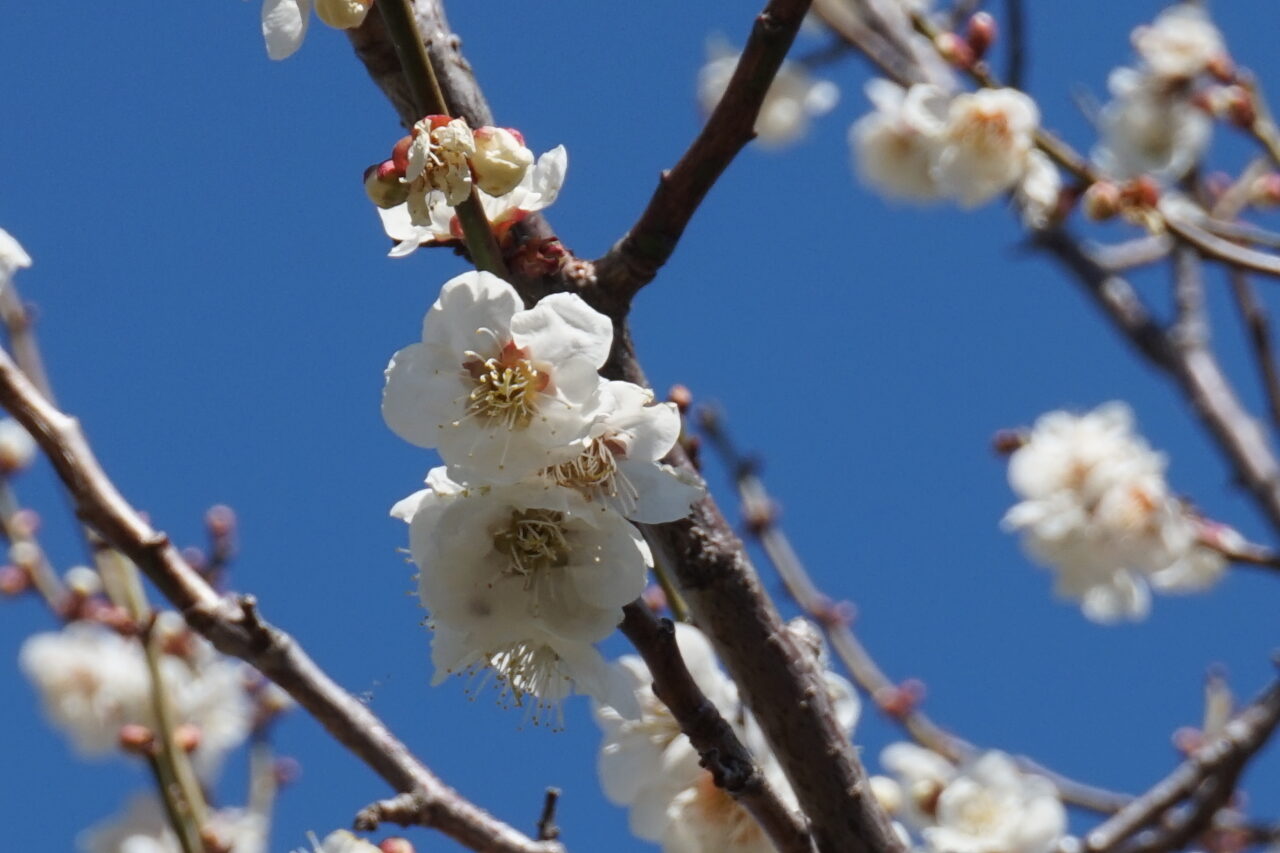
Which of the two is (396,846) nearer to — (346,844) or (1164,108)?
(346,844)

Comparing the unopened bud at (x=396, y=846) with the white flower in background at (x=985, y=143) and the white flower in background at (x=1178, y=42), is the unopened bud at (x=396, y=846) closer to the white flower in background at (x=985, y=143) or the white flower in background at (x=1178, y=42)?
the white flower in background at (x=985, y=143)

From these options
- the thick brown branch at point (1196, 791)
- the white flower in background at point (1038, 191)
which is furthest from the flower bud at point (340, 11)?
the white flower in background at point (1038, 191)

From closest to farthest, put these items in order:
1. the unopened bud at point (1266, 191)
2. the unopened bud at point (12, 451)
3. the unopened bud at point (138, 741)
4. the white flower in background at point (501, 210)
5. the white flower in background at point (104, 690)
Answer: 1. the white flower in background at point (501, 210)
2. the unopened bud at point (138, 741)
3. the unopened bud at point (12, 451)
4. the unopened bud at point (1266, 191)
5. the white flower in background at point (104, 690)

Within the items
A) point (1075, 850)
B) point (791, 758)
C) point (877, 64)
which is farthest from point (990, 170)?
point (791, 758)

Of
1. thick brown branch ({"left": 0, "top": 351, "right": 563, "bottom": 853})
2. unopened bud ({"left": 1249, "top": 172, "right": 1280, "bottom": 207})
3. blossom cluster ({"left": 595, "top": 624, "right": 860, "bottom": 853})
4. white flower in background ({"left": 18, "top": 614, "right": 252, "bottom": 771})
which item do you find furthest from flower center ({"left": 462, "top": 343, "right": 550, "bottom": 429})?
unopened bud ({"left": 1249, "top": 172, "right": 1280, "bottom": 207})

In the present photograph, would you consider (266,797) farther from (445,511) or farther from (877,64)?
(877,64)

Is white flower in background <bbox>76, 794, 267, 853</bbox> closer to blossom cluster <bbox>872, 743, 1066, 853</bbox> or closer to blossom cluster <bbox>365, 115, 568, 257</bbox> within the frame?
blossom cluster <bbox>872, 743, 1066, 853</bbox>

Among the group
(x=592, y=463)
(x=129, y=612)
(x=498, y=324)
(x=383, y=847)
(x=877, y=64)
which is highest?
(x=877, y=64)
